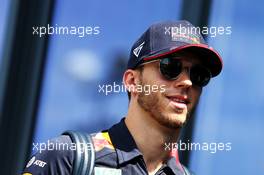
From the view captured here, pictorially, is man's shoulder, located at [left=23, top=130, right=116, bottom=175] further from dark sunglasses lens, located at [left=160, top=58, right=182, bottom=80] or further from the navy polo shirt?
dark sunglasses lens, located at [left=160, top=58, right=182, bottom=80]

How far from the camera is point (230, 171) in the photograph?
11.1 ft

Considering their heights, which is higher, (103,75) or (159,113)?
(103,75)

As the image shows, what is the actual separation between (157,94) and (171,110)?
73mm

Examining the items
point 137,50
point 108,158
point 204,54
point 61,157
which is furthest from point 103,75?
point 61,157

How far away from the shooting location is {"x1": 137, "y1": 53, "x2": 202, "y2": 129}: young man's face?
7.15 ft

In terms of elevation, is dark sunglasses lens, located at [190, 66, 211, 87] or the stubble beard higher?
dark sunglasses lens, located at [190, 66, 211, 87]

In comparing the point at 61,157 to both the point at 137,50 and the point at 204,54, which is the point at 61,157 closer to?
the point at 137,50

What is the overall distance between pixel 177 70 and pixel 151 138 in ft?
0.84

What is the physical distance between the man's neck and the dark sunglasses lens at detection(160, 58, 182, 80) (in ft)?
0.51

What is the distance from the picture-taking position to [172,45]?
7.37 ft

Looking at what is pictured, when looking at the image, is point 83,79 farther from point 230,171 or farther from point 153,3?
point 230,171

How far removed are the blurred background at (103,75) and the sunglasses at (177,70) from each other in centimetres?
114

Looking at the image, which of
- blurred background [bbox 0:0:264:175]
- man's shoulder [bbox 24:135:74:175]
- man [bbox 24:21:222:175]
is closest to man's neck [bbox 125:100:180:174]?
man [bbox 24:21:222:175]

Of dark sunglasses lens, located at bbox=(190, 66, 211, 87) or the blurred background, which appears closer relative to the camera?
dark sunglasses lens, located at bbox=(190, 66, 211, 87)
